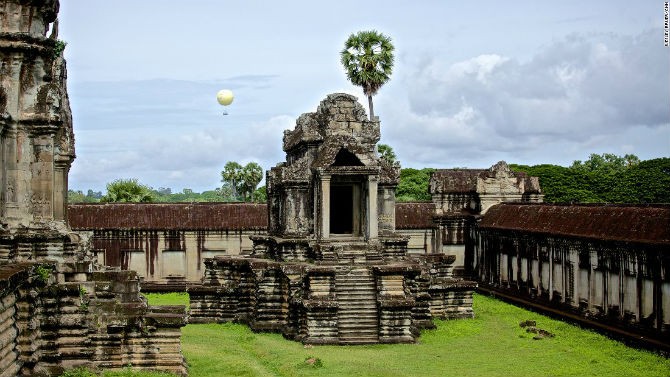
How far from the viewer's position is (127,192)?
49750 mm

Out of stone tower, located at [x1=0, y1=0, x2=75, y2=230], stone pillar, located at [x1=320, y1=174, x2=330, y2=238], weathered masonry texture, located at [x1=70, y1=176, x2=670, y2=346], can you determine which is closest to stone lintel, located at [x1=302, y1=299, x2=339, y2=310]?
stone pillar, located at [x1=320, y1=174, x2=330, y2=238]

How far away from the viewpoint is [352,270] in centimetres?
2508

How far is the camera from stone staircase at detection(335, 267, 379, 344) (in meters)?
24.0

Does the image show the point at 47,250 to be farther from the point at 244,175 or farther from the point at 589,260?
the point at 244,175

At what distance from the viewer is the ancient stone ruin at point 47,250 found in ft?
53.5

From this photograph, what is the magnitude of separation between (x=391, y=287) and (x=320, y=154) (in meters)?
4.70

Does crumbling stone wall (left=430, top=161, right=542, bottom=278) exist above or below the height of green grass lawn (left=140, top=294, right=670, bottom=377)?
above

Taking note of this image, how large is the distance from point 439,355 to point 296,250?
6193mm

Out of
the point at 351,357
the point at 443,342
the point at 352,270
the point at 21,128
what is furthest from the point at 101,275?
Answer: the point at 443,342

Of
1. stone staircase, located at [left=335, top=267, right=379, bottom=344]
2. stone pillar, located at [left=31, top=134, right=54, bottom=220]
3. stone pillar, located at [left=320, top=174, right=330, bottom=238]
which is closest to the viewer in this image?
stone pillar, located at [left=31, top=134, right=54, bottom=220]

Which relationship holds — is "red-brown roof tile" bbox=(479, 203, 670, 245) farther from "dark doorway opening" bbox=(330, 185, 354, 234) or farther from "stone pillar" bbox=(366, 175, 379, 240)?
"dark doorway opening" bbox=(330, 185, 354, 234)

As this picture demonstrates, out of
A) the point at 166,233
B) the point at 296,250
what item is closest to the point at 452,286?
the point at 296,250

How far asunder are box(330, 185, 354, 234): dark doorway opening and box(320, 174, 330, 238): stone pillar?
6.85 ft

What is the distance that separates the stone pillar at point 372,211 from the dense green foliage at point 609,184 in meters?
39.3
